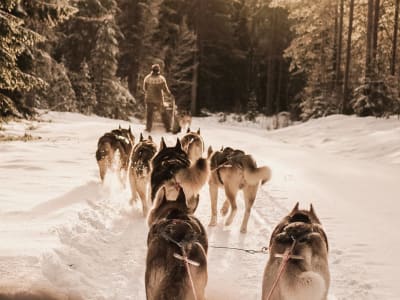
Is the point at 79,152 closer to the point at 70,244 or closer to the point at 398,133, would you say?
the point at 70,244

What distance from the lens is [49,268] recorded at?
445cm

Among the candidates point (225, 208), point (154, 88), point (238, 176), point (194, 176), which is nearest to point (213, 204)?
point (225, 208)

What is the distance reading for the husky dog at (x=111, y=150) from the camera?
8859 mm

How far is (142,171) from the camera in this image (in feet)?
24.3

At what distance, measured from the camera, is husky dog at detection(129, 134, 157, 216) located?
738 cm

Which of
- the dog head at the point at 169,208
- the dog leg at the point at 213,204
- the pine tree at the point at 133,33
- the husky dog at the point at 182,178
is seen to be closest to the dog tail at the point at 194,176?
the husky dog at the point at 182,178

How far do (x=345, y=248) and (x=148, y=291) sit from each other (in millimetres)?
3476

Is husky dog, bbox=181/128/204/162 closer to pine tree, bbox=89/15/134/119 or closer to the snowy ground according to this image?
the snowy ground

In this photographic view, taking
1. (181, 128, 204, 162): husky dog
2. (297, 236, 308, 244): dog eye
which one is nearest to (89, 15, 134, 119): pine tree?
(181, 128, 204, 162): husky dog

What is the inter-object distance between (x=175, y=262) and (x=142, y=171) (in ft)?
14.5

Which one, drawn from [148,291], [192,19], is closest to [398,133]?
[148,291]

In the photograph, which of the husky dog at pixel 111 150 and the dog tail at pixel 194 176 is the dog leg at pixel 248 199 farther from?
the husky dog at pixel 111 150

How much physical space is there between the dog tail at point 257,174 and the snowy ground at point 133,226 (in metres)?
0.74

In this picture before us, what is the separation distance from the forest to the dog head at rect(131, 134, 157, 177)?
13.8 feet
